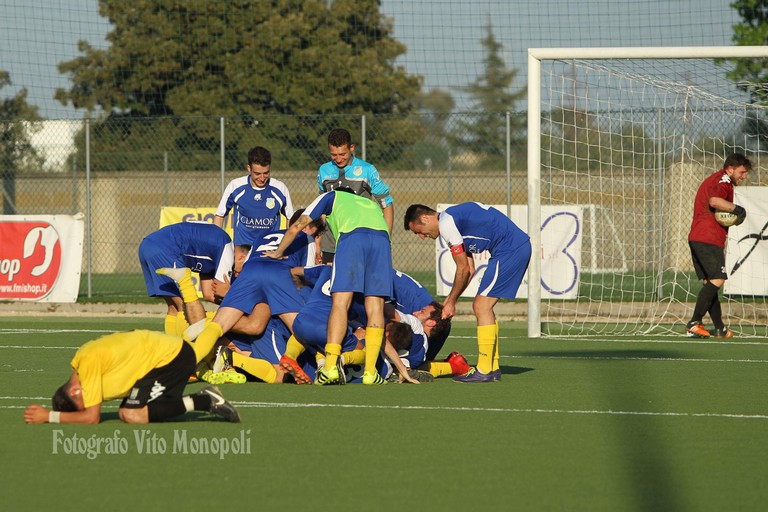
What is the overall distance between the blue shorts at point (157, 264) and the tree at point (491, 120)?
7.21 m

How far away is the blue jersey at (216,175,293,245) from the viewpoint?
11875 mm

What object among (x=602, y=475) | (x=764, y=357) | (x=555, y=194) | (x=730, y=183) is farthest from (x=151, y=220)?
(x=602, y=475)

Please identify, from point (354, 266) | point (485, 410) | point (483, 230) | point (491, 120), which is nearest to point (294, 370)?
point (354, 266)

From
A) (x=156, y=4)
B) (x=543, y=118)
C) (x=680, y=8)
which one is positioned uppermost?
(x=156, y=4)

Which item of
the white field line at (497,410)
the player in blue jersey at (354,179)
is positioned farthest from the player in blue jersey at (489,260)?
the player in blue jersey at (354,179)

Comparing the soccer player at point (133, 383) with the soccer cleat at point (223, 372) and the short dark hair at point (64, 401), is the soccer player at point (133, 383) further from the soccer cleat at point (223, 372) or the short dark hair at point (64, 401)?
the soccer cleat at point (223, 372)

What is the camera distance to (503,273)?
9703mm

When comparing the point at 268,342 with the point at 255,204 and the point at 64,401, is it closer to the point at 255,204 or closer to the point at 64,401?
the point at 255,204

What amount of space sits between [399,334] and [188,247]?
227 centimetres

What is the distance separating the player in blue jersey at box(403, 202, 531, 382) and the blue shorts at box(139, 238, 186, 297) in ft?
7.38

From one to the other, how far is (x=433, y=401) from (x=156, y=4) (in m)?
29.0

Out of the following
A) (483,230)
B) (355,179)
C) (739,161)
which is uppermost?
(739,161)

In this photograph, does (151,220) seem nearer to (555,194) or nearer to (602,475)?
(555,194)

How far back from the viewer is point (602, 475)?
18.6ft
